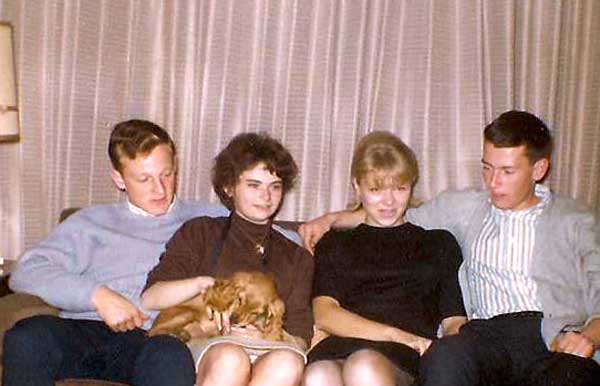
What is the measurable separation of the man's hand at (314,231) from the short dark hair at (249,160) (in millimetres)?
166

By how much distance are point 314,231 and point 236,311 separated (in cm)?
56

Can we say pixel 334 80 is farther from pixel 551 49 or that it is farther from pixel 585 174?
pixel 585 174

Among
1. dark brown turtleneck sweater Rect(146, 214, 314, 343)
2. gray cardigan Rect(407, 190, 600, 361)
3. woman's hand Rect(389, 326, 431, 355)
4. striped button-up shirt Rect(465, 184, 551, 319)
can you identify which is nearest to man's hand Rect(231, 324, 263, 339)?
dark brown turtleneck sweater Rect(146, 214, 314, 343)

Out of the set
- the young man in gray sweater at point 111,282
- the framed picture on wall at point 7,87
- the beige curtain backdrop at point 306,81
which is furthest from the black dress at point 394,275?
the framed picture on wall at point 7,87

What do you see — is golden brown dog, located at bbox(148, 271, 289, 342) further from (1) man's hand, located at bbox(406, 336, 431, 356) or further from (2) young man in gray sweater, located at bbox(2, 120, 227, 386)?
(1) man's hand, located at bbox(406, 336, 431, 356)

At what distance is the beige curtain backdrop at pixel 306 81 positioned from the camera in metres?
3.23

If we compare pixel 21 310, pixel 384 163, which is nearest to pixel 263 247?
pixel 384 163

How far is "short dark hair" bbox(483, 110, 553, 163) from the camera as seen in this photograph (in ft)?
8.58

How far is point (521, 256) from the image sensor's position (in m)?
2.65

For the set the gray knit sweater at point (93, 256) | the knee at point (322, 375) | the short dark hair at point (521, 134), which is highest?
the short dark hair at point (521, 134)

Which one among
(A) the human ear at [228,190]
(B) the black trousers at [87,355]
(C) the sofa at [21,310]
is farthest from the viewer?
(A) the human ear at [228,190]

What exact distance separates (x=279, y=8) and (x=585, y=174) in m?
1.40

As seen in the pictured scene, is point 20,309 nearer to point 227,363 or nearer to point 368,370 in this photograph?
point 227,363

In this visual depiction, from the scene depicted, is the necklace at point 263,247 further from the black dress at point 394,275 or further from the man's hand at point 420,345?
the man's hand at point 420,345
